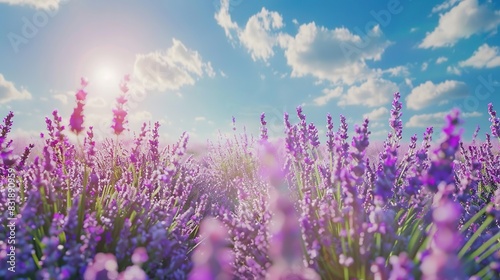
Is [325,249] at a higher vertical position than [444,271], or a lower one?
lower

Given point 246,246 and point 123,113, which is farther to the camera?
point 123,113

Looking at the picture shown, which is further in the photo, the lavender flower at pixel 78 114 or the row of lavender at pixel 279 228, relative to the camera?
the lavender flower at pixel 78 114

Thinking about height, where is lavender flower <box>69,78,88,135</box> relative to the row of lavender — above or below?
above

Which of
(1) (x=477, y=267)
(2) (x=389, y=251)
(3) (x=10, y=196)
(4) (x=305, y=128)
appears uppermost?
(4) (x=305, y=128)

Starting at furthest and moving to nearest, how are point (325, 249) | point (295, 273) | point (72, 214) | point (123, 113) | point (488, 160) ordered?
point (488, 160) < point (123, 113) < point (325, 249) < point (72, 214) < point (295, 273)

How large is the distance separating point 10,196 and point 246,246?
154 cm

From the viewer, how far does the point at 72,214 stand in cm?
186

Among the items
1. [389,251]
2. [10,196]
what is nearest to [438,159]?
[389,251]

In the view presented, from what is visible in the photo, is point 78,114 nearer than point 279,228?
No

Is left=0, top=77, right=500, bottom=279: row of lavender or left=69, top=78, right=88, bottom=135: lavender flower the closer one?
left=0, top=77, right=500, bottom=279: row of lavender

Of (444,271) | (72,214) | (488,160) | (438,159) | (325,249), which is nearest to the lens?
(444,271)

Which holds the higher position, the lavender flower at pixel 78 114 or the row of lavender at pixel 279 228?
the lavender flower at pixel 78 114

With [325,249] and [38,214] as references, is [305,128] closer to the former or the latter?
[325,249]

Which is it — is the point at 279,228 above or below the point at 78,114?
below
